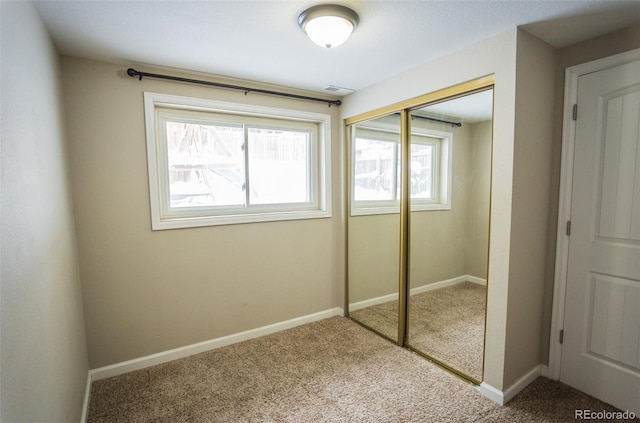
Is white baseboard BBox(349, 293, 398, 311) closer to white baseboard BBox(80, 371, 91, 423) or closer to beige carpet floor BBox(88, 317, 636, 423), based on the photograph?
beige carpet floor BBox(88, 317, 636, 423)

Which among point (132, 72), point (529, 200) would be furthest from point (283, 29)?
point (529, 200)

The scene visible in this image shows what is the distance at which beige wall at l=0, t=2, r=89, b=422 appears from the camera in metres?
0.99

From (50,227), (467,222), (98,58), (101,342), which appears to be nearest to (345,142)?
(467,222)

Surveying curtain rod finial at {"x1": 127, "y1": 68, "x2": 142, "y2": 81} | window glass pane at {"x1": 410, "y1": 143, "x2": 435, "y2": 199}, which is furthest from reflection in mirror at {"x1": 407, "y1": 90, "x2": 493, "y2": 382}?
curtain rod finial at {"x1": 127, "y1": 68, "x2": 142, "y2": 81}

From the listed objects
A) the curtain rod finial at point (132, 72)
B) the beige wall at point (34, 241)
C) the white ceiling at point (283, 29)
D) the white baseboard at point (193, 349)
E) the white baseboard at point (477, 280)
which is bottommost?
the white baseboard at point (193, 349)

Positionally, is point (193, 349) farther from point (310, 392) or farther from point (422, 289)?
point (422, 289)

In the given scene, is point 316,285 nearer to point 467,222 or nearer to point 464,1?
point 467,222

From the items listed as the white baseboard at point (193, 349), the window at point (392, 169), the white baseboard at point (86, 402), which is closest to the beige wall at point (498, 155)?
the window at point (392, 169)

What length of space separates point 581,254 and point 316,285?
2.20m

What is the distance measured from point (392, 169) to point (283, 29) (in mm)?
1491

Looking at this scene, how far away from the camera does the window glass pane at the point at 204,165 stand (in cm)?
261

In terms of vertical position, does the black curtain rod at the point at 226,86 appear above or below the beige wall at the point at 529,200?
above

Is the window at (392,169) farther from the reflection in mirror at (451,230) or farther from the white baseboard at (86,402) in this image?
the white baseboard at (86,402)

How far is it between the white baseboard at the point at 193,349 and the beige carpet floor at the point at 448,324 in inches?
29.8
